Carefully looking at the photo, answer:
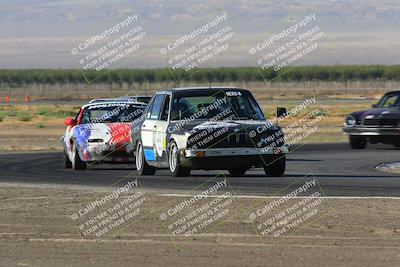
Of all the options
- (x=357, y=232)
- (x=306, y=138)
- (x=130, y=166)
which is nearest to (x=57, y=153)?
(x=130, y=166)

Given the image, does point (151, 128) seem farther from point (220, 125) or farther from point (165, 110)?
point (220, 125)

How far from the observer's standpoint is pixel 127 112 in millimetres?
25594

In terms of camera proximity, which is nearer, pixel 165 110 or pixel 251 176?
pixel 165 110

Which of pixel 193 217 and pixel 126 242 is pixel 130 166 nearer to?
pixel 193 217

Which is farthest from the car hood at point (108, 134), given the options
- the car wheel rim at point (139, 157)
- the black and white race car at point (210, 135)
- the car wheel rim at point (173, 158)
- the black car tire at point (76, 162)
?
the car wheel rim at point (173, 158)

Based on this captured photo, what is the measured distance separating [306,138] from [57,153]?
1036 cm

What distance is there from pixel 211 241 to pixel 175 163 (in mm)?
8757

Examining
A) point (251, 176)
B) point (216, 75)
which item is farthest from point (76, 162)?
point (216, 75)

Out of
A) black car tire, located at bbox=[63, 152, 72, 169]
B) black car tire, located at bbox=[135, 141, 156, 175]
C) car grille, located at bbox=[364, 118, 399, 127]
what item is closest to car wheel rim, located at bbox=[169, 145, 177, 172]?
black car tire, located at bbox=[135, 141, 156, 175]

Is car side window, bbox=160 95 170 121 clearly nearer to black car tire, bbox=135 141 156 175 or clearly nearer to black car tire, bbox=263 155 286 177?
black car tire, bbox=135 141 156 175

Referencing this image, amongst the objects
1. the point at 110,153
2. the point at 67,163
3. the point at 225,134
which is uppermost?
the point at 225,134

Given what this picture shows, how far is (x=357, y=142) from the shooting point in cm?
3259

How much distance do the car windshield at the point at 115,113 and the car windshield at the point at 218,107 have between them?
3.28 m

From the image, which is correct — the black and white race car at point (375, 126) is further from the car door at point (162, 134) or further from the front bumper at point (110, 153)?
the car door at point (162, 134)
